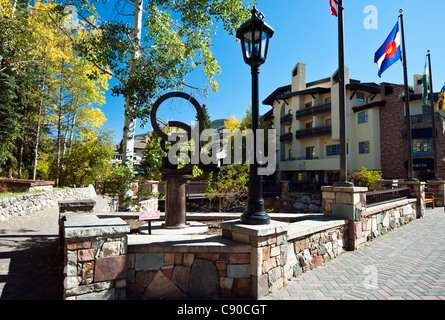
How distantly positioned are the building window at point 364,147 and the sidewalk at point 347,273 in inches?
760

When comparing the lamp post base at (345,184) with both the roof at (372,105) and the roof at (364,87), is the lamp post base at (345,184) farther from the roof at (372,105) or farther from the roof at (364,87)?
the roof at (364,87)

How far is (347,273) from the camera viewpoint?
4.02 m

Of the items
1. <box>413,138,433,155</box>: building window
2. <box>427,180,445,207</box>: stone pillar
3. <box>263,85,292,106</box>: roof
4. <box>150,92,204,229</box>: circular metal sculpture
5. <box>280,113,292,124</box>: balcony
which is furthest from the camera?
<box>263,85,292,106</box>: roof

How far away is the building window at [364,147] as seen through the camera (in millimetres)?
23566

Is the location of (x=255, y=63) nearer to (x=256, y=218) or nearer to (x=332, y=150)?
(x=256, y=218)

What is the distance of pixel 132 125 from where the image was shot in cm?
735

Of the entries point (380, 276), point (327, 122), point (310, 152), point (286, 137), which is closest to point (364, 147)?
point (327, 122)

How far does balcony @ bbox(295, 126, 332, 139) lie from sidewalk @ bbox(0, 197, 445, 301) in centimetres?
2044

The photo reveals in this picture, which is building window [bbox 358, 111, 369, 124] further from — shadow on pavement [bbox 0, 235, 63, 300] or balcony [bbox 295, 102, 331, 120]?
shadow on pavement [bbox 0, 235, 63, 300]

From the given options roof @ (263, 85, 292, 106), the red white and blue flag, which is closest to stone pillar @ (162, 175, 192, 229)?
the red white and blue flag

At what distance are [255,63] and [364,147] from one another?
79.9ft

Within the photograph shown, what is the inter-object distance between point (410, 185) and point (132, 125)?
→ 35.8 ft

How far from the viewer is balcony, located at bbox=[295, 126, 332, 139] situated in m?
25.5

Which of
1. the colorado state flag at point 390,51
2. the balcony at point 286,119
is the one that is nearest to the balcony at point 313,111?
the balcony at point 286,119
